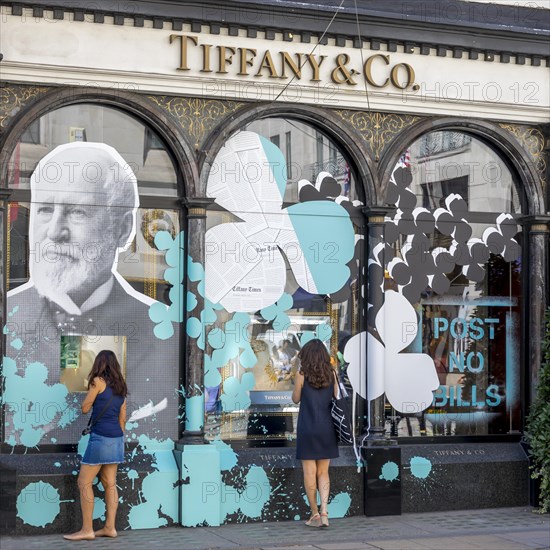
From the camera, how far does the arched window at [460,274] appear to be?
474 inches

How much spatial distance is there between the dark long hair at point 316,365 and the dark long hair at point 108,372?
173 cm

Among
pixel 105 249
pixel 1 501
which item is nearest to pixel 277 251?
pixel 105 249

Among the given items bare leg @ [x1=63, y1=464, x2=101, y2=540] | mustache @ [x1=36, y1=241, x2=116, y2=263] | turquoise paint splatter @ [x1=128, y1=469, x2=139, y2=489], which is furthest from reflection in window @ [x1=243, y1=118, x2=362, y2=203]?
bare leg @ [x1=63, y1=464, x2=101, y2=540]

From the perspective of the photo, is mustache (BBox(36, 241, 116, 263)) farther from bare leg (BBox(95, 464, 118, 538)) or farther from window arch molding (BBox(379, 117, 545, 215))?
window arch molding (BBox(379, 117, 545, 215))

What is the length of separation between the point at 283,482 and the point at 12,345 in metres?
2.95

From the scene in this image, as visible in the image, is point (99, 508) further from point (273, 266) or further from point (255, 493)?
point (273, 266)

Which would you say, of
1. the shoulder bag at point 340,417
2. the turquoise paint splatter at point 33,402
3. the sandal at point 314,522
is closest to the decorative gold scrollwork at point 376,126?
the shoulder bag at point 340,417

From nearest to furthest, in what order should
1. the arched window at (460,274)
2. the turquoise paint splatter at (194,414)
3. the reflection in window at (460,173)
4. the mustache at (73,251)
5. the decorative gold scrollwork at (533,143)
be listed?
the mustache at (73,251), the turquoise paint splatter at (194,414), the arched window at (460,274), the reflection in window at (460,173), the decorative gold scrollwork at (533,143)

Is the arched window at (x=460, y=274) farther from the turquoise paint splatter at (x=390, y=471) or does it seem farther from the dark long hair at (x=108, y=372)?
the dark long hair at (x=108, y=372)

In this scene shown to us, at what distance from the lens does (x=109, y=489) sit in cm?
1005

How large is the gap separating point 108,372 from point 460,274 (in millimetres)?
4212

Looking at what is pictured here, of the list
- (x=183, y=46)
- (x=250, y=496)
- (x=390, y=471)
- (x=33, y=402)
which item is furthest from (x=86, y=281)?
(x=390, y=471)

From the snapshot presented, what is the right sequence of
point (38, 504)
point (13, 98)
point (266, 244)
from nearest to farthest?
1. point (38, 504)
2. point (13, 98)
3. point (266, 244)

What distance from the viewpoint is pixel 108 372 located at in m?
10.1
